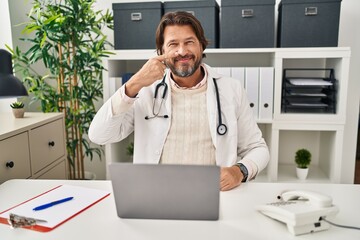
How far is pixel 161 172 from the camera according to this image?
2.81 ft

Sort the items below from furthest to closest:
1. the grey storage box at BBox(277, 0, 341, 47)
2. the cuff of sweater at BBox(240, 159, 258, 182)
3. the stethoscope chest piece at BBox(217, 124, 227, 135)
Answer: the grey storage box at BBox(277, 0, 341, 47), the stethoscope chest piece at BBox(217, 124, 227, 135), the cuff of sweater at BBox(240, 159, 258, 182)

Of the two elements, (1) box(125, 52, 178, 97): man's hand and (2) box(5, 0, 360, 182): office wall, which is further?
(2) box(5, 0, 360, 182): office wall

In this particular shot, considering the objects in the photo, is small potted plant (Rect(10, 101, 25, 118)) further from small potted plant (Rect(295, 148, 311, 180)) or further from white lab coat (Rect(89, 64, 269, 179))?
small potted plant (Rect(295, 148, 311, 180))

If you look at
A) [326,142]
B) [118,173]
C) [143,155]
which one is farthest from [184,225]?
[326,142]

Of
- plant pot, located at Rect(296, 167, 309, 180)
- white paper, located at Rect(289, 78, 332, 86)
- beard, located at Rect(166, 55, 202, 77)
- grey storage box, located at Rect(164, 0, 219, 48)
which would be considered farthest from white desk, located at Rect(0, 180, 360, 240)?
grey storage box, located at Rect(164, 0, 219, 48)

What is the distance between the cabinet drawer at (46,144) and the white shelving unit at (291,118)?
15.1 inches

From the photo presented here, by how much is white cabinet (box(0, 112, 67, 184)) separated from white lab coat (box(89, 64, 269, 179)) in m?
0.41

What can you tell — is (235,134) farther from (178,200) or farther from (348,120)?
(348,120)

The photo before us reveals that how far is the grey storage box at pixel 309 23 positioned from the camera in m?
2.07

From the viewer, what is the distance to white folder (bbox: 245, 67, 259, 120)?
2.18 metres

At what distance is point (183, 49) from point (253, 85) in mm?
802

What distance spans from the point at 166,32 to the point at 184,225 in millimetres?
1009

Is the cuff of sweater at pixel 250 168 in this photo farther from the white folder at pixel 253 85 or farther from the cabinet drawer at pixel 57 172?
→ the cabinet drawer at pixel 57 172

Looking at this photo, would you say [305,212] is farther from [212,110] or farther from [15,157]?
[15,157]
